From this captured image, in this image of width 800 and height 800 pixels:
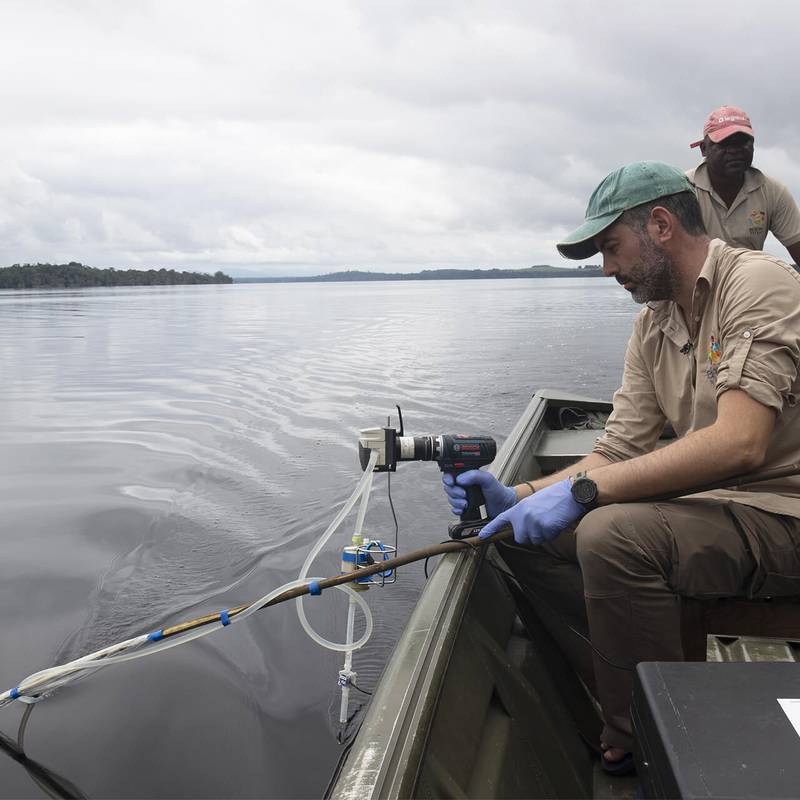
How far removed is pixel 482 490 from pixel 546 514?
0.45 metres

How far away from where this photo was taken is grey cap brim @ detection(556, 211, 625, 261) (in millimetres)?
2559

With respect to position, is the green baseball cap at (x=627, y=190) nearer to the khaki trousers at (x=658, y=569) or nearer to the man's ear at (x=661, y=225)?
the man's ear at (x=661, y=225)

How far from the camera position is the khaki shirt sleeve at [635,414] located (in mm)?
3014

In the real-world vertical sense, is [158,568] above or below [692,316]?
below

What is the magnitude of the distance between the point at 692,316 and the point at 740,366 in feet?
1.42

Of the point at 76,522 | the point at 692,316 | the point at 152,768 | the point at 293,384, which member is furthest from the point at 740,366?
the point at 293,384

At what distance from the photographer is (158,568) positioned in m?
5.46

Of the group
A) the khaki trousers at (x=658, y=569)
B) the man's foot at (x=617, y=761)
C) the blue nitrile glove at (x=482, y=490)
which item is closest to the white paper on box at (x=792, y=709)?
the khaki trousers at (x=658, y=569)

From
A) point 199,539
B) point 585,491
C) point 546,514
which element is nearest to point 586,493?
point 585,491

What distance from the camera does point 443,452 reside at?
9.01 feet

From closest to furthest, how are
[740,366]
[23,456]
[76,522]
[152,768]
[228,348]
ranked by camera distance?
1. [740,366]
2. [152,768]
3. [76,522]
4. [23,456]
5. [228,348]

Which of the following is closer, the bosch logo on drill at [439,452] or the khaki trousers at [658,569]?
the khaki trousers at [658,569]

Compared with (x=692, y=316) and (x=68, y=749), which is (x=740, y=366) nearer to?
(x=692, y=316)

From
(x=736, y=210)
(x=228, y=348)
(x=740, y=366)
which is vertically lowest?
(x=228, y=348)
